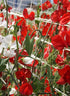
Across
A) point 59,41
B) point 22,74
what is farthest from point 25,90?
point 59,41

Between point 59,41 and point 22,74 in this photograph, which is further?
point 22,74

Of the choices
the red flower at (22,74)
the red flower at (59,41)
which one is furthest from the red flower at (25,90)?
the red flower at (59,41)

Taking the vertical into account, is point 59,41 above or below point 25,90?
above

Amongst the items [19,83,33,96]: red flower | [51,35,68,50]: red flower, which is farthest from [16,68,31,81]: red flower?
[51,35,68,50]: red flower

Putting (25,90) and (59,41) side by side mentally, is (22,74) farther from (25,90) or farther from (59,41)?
(59,41)

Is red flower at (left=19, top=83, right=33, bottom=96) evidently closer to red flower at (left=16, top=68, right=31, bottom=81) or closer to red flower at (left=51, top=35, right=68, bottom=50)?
red flower at (left=16, top=68, right=31, bottom=81)

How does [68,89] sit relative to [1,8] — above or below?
below

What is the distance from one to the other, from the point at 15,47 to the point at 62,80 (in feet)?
0.60

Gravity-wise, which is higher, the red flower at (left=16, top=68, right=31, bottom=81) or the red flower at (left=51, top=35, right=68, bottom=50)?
the red flower at (left=51, top=35, right=68, bottom=50)

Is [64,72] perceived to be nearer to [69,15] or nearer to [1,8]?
[69,15]

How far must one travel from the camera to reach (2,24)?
778 millimetres

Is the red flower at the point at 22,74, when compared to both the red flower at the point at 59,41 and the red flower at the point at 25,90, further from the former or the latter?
the red flower at the point at 59,41

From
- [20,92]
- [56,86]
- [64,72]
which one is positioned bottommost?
[56,86]

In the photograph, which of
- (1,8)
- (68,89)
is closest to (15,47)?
(1,8)
